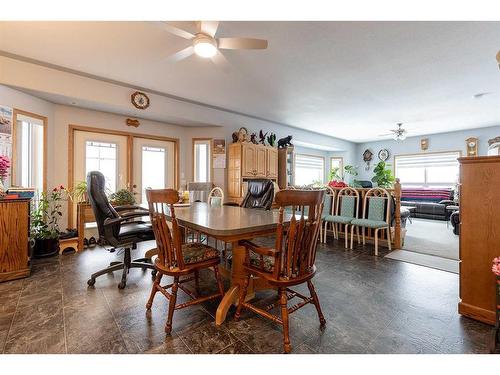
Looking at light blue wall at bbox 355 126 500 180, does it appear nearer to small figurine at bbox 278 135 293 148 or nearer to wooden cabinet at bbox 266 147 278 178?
small figurine at bbox 278 135 293 148

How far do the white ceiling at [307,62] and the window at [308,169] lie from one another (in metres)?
3.36

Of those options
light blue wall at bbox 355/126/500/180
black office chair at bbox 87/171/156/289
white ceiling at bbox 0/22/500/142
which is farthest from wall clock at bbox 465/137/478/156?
black office chair at bbox 87/171/156/289

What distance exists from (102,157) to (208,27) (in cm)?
319

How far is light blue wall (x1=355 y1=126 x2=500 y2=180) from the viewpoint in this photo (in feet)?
21.5

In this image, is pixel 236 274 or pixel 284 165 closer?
pixel 236 274

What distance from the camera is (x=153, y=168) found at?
464 centimetres

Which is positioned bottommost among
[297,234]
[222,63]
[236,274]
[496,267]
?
[236,274]

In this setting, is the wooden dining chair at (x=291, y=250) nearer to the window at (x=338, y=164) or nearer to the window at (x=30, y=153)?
the window at (x=30, y=153)

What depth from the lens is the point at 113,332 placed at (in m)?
1.55

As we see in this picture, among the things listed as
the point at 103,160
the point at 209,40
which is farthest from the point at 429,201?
the point at 103,160

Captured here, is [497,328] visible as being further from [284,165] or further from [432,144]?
[432,144]

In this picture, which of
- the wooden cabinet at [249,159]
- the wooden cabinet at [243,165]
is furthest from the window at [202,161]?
the wooden cabinet at [249,159]

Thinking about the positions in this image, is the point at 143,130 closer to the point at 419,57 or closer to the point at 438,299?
the point at 419,57
